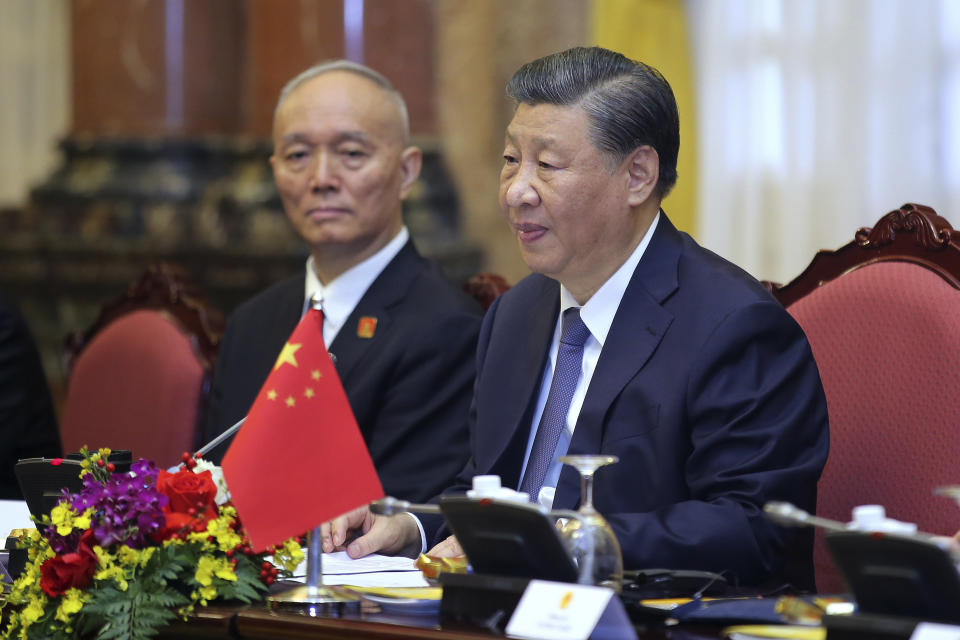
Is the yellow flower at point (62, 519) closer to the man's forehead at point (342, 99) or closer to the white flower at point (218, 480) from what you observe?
the white flower at point (218, 480)

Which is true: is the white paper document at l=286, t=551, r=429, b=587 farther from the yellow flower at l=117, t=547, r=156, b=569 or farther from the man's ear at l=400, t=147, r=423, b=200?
the man's ear at l=400, t=147, r=423, b=200

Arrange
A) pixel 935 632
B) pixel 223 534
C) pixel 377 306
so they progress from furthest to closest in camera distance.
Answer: pixel 377 306, pixel 223 534, pixel 935 632

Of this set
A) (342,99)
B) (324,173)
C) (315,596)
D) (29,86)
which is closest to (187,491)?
(315,596)

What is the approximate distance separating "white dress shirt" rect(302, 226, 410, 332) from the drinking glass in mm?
1679

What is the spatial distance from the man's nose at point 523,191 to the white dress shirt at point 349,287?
997 millimetres

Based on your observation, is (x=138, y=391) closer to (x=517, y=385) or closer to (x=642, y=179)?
(x=517, y=385)

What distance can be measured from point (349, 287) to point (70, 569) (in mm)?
1574

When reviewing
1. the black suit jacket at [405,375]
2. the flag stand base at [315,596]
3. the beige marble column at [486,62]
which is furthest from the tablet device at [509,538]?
the beige marble column at [486,62]

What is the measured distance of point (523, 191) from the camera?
8.06ft

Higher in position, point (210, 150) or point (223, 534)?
point (210, 150)

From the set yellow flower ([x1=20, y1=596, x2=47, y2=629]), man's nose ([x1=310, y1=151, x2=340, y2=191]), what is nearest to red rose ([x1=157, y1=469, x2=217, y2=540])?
yellow flower ([x1=20, y1=596, x2=47, y2=629])

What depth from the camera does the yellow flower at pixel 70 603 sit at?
6.29ft

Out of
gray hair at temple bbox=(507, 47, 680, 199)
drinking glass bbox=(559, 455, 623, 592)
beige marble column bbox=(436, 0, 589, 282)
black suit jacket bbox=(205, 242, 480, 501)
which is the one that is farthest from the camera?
beige marble column bbox=(436, 0, 589, 282)

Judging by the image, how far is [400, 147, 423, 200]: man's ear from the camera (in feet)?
11.8
